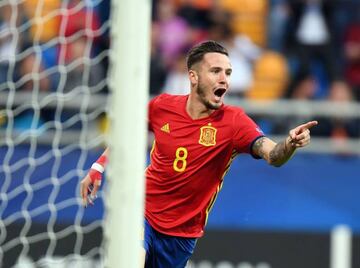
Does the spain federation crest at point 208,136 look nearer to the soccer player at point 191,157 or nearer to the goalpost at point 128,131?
the soccer player at point 191,157

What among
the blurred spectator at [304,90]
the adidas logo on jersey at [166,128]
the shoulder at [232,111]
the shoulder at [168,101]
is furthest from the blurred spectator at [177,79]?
the shoulder at [232,111]

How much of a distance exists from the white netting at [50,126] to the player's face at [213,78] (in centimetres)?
219

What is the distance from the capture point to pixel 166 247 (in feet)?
18.0

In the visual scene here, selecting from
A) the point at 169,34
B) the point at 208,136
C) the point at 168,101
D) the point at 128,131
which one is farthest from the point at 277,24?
the point at 128,131

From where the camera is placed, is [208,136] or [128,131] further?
[208,136]

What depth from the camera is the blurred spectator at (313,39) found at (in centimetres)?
1005

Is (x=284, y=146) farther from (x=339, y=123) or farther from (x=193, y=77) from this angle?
(x=339, y=123)

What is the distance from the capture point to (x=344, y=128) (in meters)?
9.57

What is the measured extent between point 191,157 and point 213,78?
0.45 metres

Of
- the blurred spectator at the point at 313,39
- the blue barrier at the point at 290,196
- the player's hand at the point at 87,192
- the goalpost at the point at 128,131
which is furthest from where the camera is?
the blurred spectator at the point at 313,39

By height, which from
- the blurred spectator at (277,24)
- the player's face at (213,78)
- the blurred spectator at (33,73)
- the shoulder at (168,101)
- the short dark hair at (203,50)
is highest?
the blurred spectator at (277,24)

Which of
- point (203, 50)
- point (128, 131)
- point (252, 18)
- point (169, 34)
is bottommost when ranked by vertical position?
point (128, 131)

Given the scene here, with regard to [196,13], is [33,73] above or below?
below

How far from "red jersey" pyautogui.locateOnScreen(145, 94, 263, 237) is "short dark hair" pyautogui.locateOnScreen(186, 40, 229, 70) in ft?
0.95
